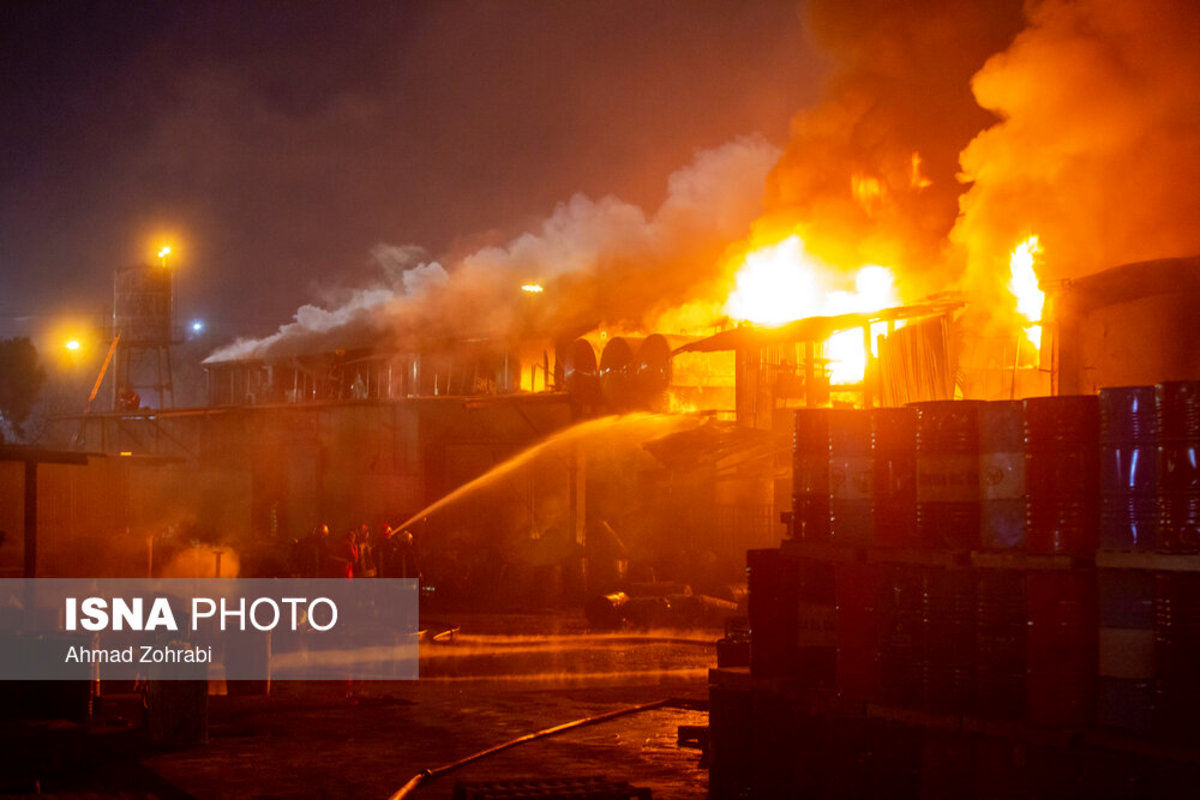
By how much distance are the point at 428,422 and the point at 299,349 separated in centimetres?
1014

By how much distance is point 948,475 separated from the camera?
6.17 meters

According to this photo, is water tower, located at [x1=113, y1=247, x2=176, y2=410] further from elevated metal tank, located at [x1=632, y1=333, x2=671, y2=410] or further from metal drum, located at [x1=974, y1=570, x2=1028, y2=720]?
metal drum, located at [x1=974, y1=570, x2=1028, y2=720]

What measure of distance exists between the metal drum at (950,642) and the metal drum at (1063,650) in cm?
36

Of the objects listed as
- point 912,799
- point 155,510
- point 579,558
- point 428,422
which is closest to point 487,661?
point 579,558

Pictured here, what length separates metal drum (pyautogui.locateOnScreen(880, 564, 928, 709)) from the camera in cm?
615

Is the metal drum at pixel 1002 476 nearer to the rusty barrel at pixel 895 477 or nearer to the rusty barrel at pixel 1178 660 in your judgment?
the rusty barrel at pixel 895 477

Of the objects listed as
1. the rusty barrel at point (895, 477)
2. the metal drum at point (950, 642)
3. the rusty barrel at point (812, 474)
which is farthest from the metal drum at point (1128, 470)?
the rusty barrel at point (812, 474)

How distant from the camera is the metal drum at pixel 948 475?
6090 mm

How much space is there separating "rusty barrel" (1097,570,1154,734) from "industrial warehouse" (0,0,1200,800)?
2cm

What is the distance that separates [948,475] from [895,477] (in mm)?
350

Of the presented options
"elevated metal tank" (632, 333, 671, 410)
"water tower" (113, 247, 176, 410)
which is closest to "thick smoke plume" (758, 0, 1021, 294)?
"elevated metal tank" (632, 333, 671, 410)

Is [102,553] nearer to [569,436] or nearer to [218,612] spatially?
[218,612]

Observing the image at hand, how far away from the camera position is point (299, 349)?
1464 inches

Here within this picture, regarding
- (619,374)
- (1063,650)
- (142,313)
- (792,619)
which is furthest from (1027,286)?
(142,313)
